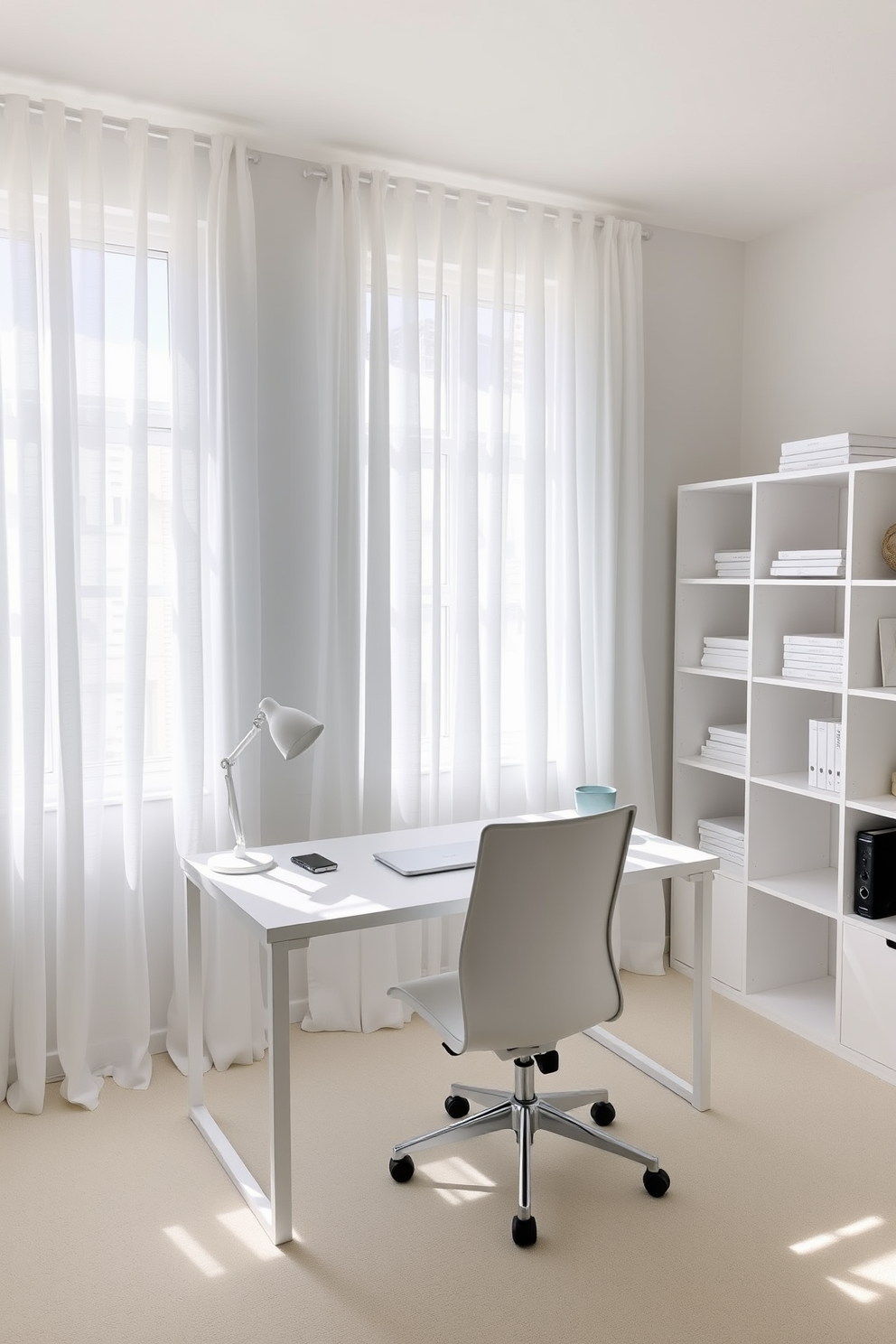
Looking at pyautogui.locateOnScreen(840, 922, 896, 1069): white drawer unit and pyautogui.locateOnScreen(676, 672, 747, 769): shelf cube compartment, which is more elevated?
pyautogui.locateOnScreen(676, 672, 747, 769): shelf cube compartment

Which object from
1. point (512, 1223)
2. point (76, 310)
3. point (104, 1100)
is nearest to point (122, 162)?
point (76, 310)

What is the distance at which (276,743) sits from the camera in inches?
99.7

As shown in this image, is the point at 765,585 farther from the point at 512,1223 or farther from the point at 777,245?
the point at 512,1223

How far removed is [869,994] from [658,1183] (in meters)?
1.06

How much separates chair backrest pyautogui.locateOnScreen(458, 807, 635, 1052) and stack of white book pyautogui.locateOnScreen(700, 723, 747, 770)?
A: 61.3 inches

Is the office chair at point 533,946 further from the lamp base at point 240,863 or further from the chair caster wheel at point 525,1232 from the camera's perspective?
the lamp base at point 240,863

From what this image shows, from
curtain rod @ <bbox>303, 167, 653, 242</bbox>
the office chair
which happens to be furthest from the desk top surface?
curtain rod @ <bbox>303, 167, 653, 242</bbox>

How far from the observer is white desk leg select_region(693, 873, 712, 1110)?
282 cm

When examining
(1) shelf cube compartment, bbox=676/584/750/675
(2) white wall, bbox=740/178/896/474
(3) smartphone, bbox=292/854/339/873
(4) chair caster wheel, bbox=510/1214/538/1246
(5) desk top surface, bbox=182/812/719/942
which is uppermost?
(2) white wall, bbox=740/178/896/474

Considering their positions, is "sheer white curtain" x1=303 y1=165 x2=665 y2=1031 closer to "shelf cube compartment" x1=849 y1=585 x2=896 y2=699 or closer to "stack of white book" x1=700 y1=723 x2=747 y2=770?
"stack of white book" x1=700 y1=723 x2=747 y2=770

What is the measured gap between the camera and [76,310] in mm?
2928

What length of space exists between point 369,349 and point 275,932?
1.92 metres

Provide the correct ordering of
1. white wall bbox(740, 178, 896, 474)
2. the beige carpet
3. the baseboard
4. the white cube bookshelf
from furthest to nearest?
white wall bbox(740, 178, 896, 474) < the white cube bookshelf < the baseboard < the beige carpet

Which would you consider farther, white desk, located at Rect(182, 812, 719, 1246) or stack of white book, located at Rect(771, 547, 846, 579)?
stack of white book, located at Rect(771, 547, 846, 579)
